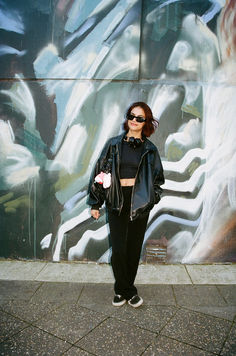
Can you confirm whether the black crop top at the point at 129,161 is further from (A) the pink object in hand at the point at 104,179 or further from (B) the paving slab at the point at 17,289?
(B) the paving slab at the point at 17,289

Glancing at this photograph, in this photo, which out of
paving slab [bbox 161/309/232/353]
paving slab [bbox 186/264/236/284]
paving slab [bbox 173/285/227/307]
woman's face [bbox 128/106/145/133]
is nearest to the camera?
paving slab [bbox 161/309/232/353]

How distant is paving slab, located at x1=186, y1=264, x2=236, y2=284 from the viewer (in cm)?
334

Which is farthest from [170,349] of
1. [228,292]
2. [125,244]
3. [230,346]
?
[228,292]

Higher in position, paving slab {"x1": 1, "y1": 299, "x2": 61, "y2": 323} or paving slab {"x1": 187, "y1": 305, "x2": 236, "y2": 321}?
paving slab {"x1": 187, "y1": 305, "x2": 236, "y2": 321}

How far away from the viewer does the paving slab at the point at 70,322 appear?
2.34 meters

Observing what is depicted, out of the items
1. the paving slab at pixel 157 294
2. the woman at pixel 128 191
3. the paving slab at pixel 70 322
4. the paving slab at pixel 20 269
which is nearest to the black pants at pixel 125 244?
the woman at pixel 128 191

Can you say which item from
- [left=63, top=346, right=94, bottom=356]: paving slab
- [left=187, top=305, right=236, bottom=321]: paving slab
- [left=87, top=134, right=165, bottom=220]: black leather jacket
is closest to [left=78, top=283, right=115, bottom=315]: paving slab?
[left=63, top=346, right=94, bottom=356]: paving slab

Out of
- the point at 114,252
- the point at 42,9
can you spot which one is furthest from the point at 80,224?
the point at 42,9

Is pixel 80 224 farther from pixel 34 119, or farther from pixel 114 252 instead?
pixel 34 119

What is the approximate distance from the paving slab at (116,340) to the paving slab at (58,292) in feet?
2.01

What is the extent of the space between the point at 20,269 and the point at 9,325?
129cm

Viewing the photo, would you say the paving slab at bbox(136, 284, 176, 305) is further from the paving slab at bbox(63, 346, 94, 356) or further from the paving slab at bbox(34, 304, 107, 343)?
the paving slab at bbox(63, 346, 94, 356)

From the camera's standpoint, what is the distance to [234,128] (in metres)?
3.68

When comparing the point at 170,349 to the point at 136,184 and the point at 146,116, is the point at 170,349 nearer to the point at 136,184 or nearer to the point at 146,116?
the point at 136,184
